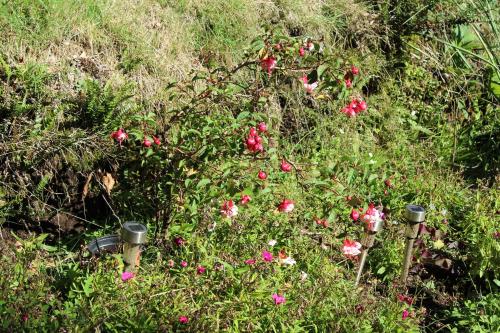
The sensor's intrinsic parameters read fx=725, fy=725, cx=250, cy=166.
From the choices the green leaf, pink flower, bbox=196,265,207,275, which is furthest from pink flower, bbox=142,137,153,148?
pink flower, bbox=196,265,207,275

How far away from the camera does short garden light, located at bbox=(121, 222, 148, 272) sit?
122 inches

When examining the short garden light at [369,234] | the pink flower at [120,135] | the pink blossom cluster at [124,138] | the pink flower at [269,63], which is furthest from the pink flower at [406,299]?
the pink flower at [120,135]

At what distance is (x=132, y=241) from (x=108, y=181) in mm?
963

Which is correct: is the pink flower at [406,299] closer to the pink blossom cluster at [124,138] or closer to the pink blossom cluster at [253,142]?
the pink blossom cluster at [253,142]

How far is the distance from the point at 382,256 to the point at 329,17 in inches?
94.0

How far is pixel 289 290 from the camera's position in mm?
3500

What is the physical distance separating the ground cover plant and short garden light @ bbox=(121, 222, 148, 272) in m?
0.07

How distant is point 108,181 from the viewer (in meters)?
4.00

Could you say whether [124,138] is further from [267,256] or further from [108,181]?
[267,256]

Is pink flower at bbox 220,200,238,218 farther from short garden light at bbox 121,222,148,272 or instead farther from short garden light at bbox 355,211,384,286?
short garden light at bbox 355,211,384,286

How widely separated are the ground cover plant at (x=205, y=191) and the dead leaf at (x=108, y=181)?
1 centimetres

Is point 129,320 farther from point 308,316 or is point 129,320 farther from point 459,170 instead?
point 459,170

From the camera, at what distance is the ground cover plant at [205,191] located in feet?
10.7

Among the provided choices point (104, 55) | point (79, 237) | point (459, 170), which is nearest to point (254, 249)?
point (79, 237)
